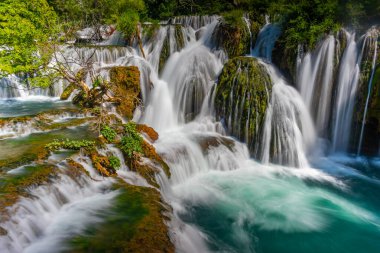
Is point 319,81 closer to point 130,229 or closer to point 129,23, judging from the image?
point 130,229

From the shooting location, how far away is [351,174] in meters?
9.66

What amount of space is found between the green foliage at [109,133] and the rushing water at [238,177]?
2.52ft

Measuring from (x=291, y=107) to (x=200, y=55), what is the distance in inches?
225

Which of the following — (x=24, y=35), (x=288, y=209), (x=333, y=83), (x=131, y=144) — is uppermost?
(x=24, y=35)

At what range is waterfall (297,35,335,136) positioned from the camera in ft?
36.0

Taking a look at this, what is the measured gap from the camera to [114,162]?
6.97 m

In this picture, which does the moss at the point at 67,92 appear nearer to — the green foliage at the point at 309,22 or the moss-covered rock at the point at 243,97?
the moss-covered rock at the point at 243,97

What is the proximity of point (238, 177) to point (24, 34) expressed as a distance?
32.5 ft

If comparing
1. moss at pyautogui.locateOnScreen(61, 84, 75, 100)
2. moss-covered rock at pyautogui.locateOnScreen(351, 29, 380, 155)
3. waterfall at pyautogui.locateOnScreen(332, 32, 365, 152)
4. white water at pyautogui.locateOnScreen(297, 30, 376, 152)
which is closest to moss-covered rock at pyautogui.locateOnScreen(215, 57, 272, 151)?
white water at pyautogui.locateOnScreen(297, 30, 376, 152)

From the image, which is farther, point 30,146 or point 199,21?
point 199,21

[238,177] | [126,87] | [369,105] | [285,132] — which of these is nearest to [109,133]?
[238,177]

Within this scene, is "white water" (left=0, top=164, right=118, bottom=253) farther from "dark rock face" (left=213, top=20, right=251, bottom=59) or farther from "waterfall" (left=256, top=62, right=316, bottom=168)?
"dark rock face" (left=213, top=20, right=251, bottom=59)

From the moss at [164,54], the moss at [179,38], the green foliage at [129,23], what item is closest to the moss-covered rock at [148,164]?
the moss at [164,54]

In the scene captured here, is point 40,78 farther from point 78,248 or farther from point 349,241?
point 349,241
